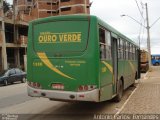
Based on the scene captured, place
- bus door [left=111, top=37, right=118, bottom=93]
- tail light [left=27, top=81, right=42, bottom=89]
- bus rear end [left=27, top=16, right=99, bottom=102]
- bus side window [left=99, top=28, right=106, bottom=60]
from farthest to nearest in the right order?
bus door [left=111, top=37, right=118, bottom=93] < tail light [left=27, top=81, right=42, bottom=89] < bus side window [left=99, top=28, right=106, bottom=60] < bus rear end [left=27, top=16, right=99, bottom=102]

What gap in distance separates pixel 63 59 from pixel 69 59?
0.20 m

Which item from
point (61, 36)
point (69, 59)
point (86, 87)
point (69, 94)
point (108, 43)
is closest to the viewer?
point (86, 87)

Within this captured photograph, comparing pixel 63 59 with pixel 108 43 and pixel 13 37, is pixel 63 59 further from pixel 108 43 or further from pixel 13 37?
pixel 13 37

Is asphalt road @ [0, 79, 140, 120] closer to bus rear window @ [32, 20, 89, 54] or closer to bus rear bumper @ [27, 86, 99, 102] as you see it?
bus rear bumper @ [27, 86, 99, 102]

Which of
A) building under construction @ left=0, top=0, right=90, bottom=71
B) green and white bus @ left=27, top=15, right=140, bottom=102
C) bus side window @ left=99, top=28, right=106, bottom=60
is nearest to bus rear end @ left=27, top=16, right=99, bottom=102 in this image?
green and white bus @ left=27, top=15, right=140, bottom=102

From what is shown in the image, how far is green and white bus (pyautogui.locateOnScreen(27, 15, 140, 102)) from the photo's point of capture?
10188 mm

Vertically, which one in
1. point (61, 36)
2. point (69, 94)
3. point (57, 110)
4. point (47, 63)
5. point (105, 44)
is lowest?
point (57, 110)

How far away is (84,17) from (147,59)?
117 feet

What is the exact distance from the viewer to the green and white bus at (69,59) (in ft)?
33.4

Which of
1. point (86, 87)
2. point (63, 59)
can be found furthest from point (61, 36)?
point (86, 87)

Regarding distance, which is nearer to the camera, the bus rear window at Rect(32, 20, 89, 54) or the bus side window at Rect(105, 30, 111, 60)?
the bus rear window at Rect(32, 20, 89, 54)

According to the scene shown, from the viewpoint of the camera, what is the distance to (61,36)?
10.7 meters

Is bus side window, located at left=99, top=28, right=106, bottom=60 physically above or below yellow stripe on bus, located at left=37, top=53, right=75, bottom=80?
above

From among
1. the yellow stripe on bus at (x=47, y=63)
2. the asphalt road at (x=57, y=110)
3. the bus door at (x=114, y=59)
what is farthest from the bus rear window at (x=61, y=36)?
the bus door at (x=114, y=59)
